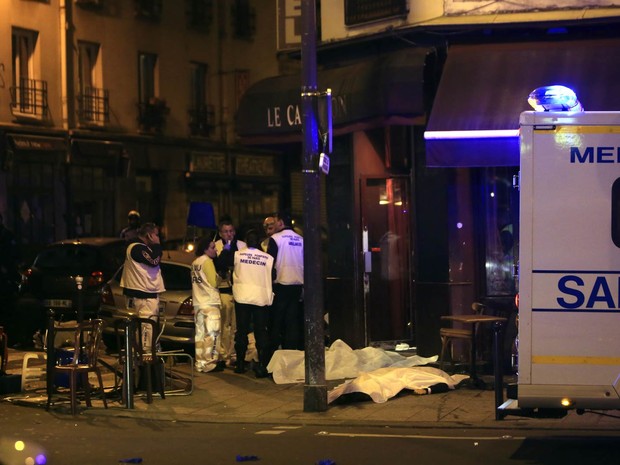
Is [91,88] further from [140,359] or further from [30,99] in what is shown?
[140,359]

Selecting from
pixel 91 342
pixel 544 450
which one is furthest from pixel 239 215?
Result: pixel 544 450

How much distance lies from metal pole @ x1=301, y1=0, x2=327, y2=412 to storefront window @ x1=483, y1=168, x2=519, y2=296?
128 inches

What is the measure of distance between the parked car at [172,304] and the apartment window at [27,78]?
1599 centimetres

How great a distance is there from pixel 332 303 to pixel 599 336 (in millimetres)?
7297

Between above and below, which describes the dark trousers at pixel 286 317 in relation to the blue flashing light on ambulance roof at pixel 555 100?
below

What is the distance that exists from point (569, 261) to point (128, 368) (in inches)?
204

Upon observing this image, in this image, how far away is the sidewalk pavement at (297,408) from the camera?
1039 cm

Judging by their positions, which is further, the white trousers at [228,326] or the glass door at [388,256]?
the glass door at [388,256]

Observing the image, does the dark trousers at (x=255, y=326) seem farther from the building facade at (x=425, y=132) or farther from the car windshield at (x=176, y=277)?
the car windshield at (x=176, y=277)

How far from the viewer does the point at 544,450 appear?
8.93 m

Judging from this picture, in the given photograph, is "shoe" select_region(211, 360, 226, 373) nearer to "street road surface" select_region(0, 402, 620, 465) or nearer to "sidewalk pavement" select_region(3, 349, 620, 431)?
"sidewalk pavement" select_region(3, 349, 620, 431)

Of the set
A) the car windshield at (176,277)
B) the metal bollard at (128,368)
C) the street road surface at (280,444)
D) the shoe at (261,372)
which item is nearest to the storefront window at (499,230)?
the shoe at (261,372)

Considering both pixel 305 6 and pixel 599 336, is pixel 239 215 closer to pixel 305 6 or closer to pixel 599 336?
pixel 305 6

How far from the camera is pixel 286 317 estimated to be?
14.2m
